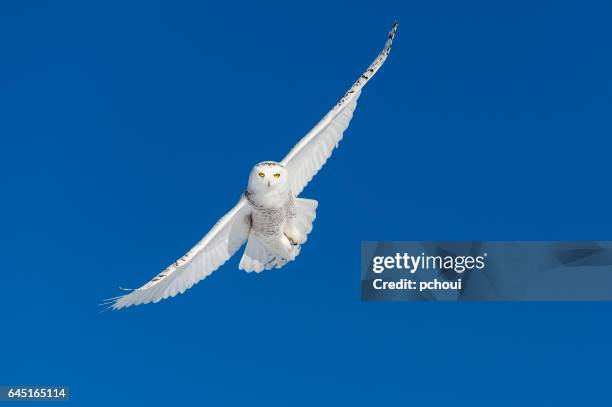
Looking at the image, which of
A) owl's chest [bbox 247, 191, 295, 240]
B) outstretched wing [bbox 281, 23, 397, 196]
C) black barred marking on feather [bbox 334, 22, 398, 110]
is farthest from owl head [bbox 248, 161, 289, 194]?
black barred marking on feather [bbox 334, 22, 398, 110]

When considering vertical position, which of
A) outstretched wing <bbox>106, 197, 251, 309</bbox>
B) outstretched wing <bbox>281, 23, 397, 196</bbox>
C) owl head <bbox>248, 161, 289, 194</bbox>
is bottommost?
outstretched wing <bbox>106, 197, 251, 309</bbox>

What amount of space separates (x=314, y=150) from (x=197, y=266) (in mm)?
1856

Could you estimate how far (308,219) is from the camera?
34.8 feet

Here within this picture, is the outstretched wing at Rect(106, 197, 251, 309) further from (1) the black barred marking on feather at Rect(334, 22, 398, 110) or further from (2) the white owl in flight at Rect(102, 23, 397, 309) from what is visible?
(1) the black barred marking on feather at Rect(334, 22, 398, 110)

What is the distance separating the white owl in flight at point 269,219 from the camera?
31.8 feet

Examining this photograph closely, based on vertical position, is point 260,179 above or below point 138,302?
above

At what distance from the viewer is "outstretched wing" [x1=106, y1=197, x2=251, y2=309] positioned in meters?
9.64

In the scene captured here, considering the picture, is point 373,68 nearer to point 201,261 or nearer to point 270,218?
point 270,218

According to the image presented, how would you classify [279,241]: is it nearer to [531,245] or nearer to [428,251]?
[428,251]

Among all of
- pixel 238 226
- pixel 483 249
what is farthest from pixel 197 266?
pixel 483 249

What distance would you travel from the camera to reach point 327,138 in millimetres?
10586

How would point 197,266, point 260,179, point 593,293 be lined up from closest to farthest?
point 260,179 < point 197,266 < point 593,293

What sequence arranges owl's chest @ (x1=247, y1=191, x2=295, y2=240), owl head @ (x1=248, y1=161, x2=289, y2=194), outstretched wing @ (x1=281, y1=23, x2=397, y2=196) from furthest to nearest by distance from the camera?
outstretched wing @ (x1=281, y1=23, x2=397, y2=196)
owl's chest @ (x1=247, y1=191, x2=295, y2=240)
owl head @ (x1=248, y1=161, x2=289, y2=194)

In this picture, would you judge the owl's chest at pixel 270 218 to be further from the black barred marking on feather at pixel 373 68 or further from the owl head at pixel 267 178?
the black barred marking on feather at pixel 373 68
